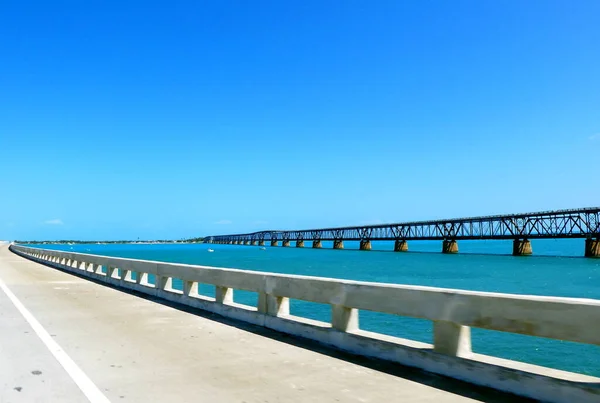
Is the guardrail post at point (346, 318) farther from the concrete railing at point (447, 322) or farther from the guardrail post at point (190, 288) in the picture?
the guardrail post at point (190, 288)

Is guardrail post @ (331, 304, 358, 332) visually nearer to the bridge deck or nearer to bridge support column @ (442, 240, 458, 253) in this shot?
the bridge deck

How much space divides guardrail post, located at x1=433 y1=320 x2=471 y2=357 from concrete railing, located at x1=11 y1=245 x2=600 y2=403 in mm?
12

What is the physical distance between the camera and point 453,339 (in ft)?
23.2

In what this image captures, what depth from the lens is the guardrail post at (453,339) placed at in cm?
702

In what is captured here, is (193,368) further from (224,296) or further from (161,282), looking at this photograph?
(161,282)

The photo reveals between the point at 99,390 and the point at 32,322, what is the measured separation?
20.8ft

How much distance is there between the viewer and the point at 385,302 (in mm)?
8086

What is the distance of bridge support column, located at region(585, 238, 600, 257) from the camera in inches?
3638

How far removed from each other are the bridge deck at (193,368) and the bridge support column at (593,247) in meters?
94.6

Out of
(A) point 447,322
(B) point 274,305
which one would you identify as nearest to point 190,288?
(B) point 274,305

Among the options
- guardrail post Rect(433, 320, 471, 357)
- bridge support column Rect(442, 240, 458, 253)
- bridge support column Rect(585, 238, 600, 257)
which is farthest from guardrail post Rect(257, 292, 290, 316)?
bridge support column Rect(442, 240, 458, 253)

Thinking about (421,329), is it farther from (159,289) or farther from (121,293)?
(121,293)

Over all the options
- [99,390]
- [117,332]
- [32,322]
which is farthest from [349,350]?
[32,322]

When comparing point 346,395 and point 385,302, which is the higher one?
point 385,302
